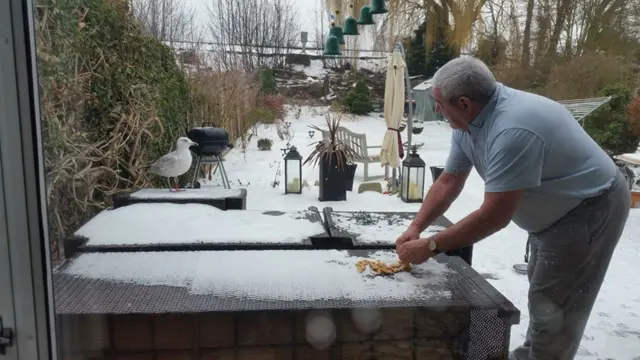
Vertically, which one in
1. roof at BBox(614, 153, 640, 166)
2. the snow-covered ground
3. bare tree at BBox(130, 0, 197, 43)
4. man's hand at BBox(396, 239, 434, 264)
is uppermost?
bare tree at BBox(130, 0, 197, 43)

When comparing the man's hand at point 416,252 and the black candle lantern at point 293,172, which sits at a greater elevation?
the man's hand at point 416,252

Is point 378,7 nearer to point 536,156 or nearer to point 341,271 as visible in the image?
point 536,156

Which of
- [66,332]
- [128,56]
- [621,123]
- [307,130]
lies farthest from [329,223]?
[307,130]

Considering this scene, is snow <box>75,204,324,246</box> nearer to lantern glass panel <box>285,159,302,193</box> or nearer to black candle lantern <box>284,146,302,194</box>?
black candle lantern <box>284,146,302,194</box>

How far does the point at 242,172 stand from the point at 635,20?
9.35ft

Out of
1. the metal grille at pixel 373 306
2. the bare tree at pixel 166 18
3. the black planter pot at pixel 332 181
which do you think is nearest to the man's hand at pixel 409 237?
the metal grille at pixel 373 306

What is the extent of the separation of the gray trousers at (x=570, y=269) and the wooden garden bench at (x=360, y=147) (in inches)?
91.5

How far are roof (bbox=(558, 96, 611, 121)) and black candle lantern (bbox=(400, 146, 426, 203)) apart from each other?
3.85 ft

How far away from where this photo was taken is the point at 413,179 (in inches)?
117

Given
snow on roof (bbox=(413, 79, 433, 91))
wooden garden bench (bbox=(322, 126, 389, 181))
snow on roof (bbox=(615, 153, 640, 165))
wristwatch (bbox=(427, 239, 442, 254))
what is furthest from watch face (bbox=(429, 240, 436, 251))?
wooden garden bench (bbox=(322, 126, 389, 181))

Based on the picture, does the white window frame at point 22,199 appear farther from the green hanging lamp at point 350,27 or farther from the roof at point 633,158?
the roof at point 633,158

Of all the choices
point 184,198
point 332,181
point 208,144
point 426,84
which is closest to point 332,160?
point 332,181

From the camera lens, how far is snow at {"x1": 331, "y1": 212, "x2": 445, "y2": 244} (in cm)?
123

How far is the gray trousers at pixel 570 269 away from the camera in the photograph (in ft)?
3.68
